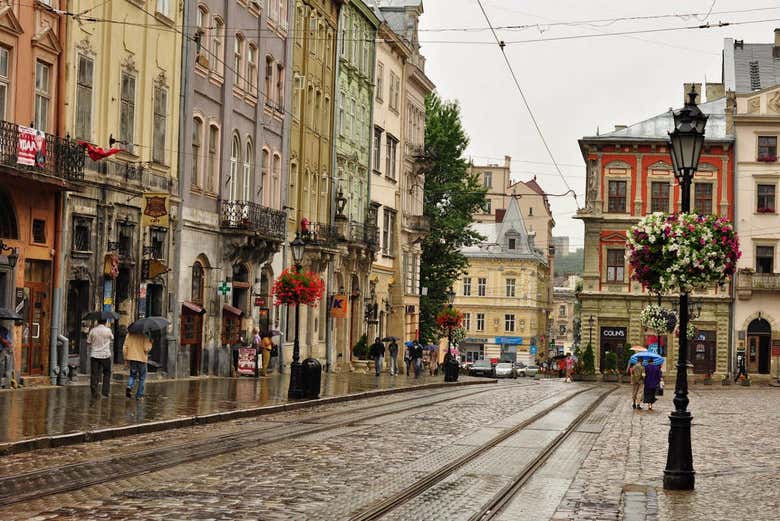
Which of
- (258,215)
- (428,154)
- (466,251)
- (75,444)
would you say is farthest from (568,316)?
(75,444)

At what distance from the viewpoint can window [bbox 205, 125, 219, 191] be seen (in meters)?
39.3

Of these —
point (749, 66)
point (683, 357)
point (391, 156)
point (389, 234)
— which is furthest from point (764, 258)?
point (683, 357)

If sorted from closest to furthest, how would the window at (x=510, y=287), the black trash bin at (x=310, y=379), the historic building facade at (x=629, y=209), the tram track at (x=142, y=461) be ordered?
the tram track at (x=142, y=461), the black trash bin at (x=310, y=379), the historic building facade at (x=629, y=209), the window at (x=510, y=287)

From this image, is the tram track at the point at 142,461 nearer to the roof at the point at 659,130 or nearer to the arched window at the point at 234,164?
the arched window at the point at 234,164

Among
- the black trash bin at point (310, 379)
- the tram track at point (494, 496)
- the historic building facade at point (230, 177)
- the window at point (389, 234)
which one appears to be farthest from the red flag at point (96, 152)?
the window at point (389, 234)

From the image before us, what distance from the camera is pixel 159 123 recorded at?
35062 millimetres

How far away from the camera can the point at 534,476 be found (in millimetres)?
16078

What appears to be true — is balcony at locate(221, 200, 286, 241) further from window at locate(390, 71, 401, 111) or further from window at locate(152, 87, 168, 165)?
window at locate(390, 71, 401, 111)

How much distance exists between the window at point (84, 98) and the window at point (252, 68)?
12.2 meters

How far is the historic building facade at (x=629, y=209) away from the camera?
7519cm

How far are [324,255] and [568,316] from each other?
131 meters

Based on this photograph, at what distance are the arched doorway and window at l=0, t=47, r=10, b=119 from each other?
54.7 meters

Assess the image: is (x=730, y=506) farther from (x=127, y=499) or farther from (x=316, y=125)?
(x=316, y=125)

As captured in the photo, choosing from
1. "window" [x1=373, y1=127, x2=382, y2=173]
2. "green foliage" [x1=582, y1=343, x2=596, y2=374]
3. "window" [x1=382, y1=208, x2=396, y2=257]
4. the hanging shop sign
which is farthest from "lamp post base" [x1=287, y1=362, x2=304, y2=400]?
"green foliage" [x1=582, y1=343, x2=596, y2=374]
